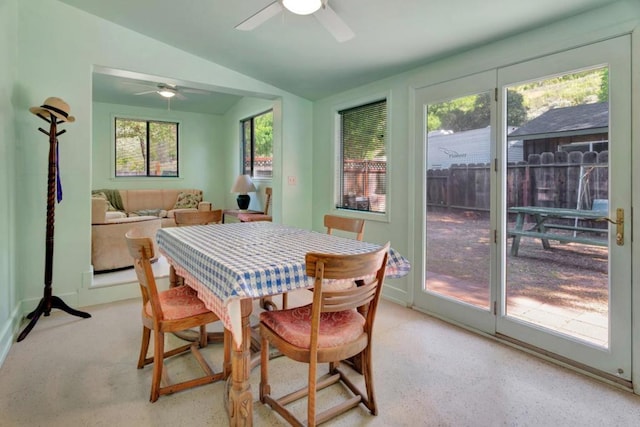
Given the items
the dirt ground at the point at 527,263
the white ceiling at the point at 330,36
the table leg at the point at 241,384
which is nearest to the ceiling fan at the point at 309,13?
the white ceiling at the point at 330,36

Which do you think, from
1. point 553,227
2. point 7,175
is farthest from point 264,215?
point 553,227

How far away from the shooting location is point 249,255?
5.79 ft

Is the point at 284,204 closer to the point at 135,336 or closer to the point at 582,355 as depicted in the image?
the point at 135,336

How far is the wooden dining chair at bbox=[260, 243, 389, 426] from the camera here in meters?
1.43

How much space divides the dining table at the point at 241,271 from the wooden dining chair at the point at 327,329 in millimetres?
164

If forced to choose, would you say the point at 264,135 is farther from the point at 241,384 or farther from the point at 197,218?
the point at 241,384

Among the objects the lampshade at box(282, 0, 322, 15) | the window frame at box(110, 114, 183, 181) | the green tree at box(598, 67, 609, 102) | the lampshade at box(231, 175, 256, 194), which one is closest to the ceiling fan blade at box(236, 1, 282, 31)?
the lampshade at box(282, 0, 322, 15)

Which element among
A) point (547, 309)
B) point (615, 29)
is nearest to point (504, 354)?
point (547, 309)

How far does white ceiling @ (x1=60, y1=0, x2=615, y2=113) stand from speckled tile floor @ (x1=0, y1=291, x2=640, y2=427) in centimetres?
221

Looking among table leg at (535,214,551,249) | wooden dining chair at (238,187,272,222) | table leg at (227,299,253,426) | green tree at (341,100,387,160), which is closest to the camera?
table leg at (227,299,253,426)

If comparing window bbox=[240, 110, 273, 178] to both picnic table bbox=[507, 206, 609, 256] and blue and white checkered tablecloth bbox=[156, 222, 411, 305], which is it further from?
picnic table bbox=[507, 206, 609, 256]

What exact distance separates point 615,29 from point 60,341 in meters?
4.11

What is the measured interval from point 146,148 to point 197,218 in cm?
498

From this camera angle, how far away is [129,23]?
10.6ft
